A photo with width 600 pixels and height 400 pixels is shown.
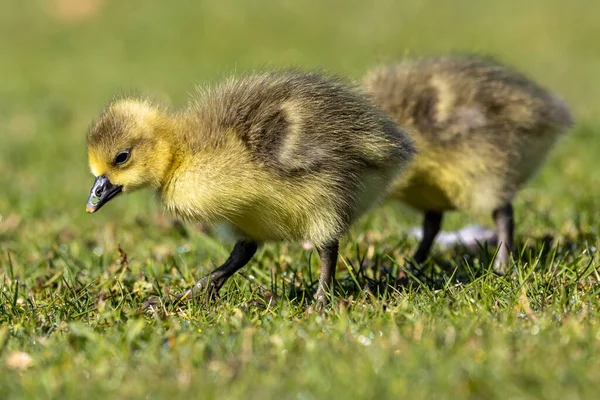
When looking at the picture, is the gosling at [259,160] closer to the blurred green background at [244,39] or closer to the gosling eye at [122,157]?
the gosling eye at [122,157]

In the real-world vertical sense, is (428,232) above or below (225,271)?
below

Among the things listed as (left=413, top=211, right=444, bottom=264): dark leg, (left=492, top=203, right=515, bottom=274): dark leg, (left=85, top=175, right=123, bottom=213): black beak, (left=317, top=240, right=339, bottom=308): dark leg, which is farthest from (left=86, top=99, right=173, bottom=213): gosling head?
(left=492, top=203, right=515, bottom=274): dark leg

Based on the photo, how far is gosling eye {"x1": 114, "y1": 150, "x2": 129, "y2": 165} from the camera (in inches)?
160

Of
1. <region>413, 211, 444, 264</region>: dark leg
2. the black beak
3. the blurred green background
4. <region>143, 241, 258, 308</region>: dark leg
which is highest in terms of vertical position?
the black beak

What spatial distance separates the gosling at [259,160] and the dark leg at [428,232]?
93cm

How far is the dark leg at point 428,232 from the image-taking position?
5079 mm

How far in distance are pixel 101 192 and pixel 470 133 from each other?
2.01 metres

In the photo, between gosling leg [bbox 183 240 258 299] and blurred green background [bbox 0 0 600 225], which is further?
blurred green background [bbox 0 0 600 225]

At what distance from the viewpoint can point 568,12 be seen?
18031 millimetres

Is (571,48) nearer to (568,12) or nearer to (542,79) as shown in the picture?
(568,12)

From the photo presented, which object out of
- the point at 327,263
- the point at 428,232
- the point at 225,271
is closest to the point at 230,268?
the point at 225,271

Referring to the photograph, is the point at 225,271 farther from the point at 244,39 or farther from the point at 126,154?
the point at 244,39

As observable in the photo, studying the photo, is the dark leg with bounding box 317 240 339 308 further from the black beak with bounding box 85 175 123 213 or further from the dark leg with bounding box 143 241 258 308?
the black beak with bounding box 85 175 123 213

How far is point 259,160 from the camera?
389cm
